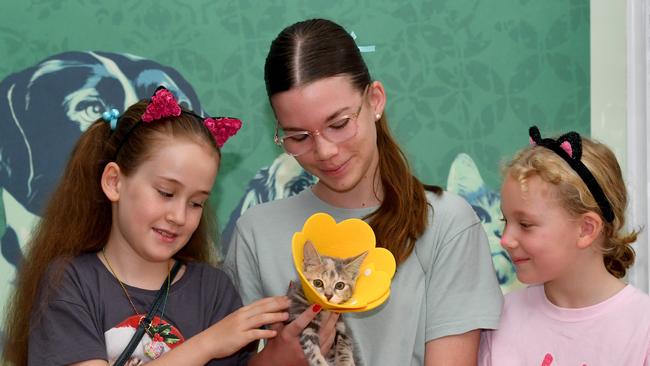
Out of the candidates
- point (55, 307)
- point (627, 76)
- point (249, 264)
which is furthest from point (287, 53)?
point (627, 76)

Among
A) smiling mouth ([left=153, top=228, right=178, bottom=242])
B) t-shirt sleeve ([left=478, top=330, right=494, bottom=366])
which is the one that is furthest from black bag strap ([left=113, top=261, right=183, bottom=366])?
t-shirt sleeve ([left=478, top=330, right=494, bottom=366])

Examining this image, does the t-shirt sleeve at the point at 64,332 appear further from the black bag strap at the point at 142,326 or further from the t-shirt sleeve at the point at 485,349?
the t-shirt sleeve at the point at 485,349

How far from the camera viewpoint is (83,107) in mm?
2418

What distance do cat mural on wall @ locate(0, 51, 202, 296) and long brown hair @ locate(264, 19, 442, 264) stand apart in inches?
30.7

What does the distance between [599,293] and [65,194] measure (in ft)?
4.28

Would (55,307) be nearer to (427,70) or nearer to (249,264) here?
(249,264)

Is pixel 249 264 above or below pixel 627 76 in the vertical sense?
below

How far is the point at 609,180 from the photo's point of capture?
1765mm

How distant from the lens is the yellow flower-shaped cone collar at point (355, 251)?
1533mm

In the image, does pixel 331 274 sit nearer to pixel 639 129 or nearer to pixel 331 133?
pixel 331 133

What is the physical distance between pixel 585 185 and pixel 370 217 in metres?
0.51

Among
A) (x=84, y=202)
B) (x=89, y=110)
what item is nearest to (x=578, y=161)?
(x=84, y=202)

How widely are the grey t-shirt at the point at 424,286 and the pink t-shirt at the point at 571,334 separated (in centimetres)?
6

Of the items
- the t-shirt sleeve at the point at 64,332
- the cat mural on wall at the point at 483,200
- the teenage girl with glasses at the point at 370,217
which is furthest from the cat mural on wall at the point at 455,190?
the t-shirt sleeve at the point at 64,332
